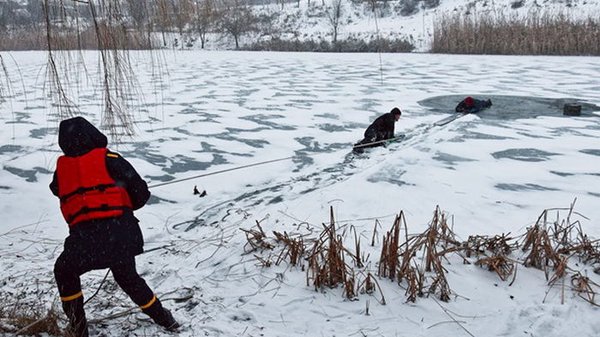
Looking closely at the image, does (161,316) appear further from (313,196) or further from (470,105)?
(470,105)

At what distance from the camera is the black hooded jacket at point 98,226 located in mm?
2121

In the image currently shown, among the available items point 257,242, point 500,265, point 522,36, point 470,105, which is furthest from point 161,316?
point 522,36

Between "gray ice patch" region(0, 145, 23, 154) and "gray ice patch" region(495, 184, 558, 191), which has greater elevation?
"gray ice patch" region(0, 145, 23, 154)

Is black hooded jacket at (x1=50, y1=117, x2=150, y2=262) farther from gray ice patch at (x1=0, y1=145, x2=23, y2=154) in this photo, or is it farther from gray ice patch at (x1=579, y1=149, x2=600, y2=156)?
gray ice patch at (x1=579, y1=149, x2=600, y2=156)

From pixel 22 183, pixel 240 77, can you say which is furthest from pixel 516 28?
pixel 22 183

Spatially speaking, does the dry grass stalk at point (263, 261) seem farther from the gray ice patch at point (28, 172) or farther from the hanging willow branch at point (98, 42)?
the gray ice patch at point (28, 172)

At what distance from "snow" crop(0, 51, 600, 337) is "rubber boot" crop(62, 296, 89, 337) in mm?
190

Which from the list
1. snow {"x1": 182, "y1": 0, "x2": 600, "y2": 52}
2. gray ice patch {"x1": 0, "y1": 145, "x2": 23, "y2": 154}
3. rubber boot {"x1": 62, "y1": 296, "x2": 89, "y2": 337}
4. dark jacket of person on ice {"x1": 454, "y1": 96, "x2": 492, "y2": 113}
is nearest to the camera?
rubber boot {"x1": 62, "y1": 296, "x2": 89, "y2": 337}

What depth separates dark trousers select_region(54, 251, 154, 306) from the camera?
2137mm

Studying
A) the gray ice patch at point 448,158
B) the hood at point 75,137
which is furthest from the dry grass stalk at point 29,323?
the gray ice patch at point 448,158

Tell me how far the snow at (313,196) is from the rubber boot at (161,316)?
78 millimetres

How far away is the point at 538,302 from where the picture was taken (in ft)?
9.06

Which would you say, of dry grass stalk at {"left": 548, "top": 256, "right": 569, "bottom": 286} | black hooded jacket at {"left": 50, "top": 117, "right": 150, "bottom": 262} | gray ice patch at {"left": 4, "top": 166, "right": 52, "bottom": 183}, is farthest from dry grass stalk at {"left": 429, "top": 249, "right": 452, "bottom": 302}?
gray ice patch at {"left": 4, "top": 166, "right": 52, "bottom": 183}

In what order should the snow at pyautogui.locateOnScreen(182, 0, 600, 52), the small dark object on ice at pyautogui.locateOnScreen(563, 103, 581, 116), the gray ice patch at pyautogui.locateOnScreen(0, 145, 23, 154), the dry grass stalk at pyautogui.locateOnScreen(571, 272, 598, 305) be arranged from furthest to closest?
the snow at pyautogui.locateOnScreen(182, 0, 600, 52)
the small dark object on ice at pyautogui.locateOnScreen(563, 103, 581, 116)
the gray ice patch at pyautogui.locateOnScreen(0, 145, 23, 154)
the dry grass stalk at pyautogui.locateOnScreen(571, 272, 598, 305)
